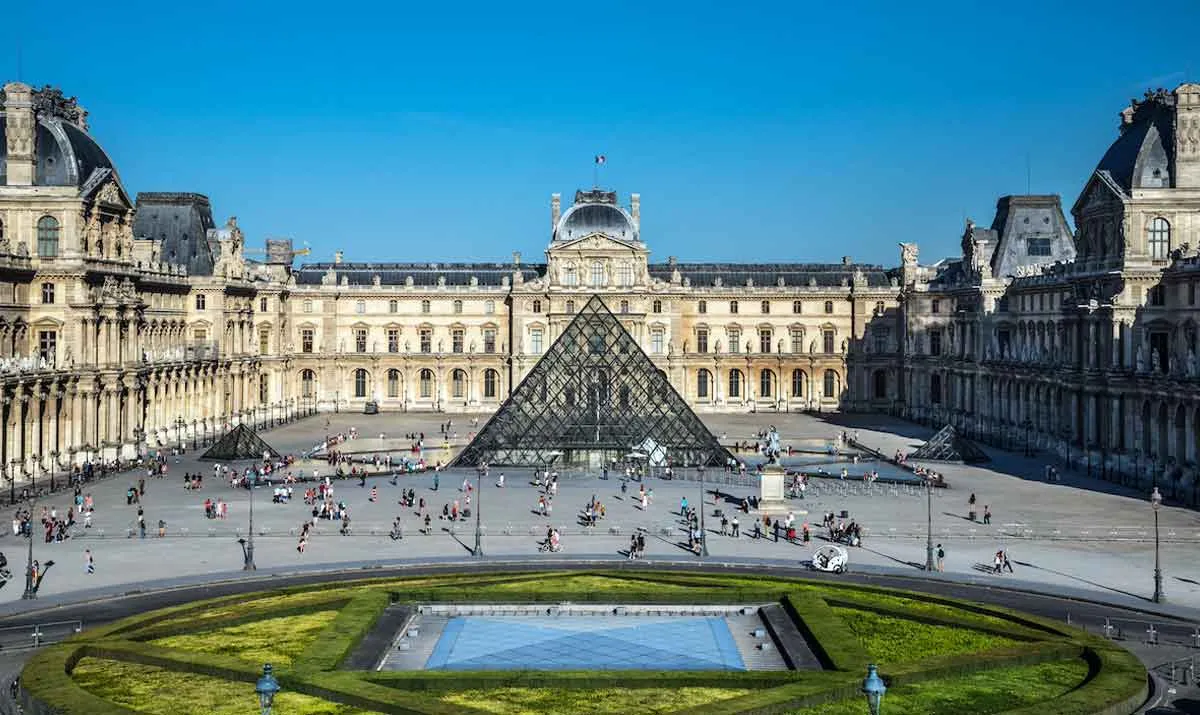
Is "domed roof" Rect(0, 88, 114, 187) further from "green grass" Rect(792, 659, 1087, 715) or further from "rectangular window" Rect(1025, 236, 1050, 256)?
"rectangular window" Rect(1025, 236, 1050, 256)

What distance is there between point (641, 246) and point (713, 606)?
6870 centimetres

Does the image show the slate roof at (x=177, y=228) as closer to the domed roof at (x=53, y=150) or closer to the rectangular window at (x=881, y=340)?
the domed roof at (x=53, y=150)

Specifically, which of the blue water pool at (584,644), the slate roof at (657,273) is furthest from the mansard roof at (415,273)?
the blue water pool at (584,644)

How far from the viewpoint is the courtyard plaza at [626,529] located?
40.9m

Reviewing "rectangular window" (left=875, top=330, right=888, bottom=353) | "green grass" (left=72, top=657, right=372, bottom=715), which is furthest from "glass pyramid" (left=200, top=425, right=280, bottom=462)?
"rectangular window" (left=875, top=330, right=888, bottom=353)

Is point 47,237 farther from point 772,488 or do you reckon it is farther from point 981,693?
point 981,693

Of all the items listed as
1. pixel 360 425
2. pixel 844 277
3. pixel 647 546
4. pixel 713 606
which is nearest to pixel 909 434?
pixel 844 277

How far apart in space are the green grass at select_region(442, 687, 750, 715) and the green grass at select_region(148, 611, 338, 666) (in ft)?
15.5

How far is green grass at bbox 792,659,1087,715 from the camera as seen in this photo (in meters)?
25.2

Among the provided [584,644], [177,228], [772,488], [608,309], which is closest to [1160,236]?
[772,488]

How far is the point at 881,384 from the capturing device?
105625 mm

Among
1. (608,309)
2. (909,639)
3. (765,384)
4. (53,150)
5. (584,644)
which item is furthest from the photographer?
(765,384)

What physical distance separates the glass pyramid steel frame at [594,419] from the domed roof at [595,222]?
1223 inches

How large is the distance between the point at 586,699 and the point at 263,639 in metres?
8.34
